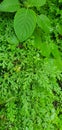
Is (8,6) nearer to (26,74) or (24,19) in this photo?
(24,19)

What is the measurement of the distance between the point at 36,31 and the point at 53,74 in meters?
0.44

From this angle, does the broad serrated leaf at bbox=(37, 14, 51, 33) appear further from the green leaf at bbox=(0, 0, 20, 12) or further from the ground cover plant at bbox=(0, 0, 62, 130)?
the green leaf at bbox=(0, 0, 20, 12)

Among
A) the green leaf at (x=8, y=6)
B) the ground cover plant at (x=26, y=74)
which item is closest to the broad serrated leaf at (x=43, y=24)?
the ground cover plant at (x=26, y=74)

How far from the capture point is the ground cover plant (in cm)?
234

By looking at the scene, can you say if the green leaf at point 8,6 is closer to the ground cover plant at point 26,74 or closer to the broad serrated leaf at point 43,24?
the ground cover plant at point 26,74

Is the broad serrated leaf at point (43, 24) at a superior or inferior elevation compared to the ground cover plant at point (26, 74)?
superior

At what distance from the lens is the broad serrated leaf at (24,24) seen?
2385mm

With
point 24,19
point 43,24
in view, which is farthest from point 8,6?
point 43,24

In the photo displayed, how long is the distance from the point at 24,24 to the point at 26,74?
1.36 feet

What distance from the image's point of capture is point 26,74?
2.34 m

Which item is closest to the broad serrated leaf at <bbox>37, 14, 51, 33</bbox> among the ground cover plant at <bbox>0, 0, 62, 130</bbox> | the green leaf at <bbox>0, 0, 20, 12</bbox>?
the ground cover plant at <bbox>0, 0, 62, 130</bbox>

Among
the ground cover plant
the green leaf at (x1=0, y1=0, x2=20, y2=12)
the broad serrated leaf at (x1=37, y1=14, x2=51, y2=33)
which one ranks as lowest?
the ground cover plant

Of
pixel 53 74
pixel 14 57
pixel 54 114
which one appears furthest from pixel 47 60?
pixel 54 114

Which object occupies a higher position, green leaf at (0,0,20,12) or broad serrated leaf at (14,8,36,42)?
green leaf at (0,0,20,12)
